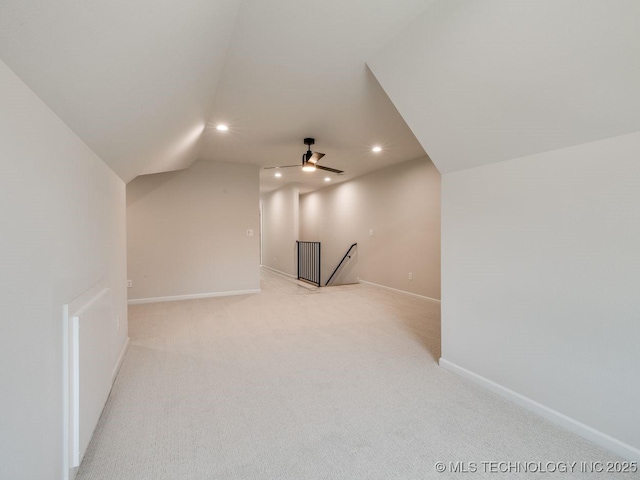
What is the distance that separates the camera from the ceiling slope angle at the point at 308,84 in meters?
1.82

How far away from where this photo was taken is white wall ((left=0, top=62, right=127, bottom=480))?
90 centimetres

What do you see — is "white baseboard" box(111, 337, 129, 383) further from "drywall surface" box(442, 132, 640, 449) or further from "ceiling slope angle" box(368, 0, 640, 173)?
"ceiling slope angle" box(368, 0, 640, 173)

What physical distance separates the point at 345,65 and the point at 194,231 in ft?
12.8

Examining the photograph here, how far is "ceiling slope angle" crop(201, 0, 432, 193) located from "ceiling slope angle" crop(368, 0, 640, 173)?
0.24m

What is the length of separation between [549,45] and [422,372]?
231 cm

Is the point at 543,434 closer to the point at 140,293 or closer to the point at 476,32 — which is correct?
the point at 476,32

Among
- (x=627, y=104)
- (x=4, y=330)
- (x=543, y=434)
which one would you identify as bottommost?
(x=543, y=434)

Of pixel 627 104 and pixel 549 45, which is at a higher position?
pixel 549 45

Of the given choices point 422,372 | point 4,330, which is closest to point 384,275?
point 422,372

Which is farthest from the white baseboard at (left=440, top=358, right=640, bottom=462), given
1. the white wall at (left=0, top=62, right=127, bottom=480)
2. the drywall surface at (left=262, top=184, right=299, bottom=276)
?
the drywall surface at (left=262, top=184, right=299, bottom=276)

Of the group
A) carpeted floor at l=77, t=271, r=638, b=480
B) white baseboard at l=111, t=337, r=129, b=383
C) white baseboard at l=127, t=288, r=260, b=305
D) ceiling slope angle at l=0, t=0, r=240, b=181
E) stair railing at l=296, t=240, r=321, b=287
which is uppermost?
ceiling slope angle at l=0, t=0, r=240, b=181

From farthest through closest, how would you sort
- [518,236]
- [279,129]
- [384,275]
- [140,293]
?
[384,275] < [140,293] < [279,129] < [518,236]

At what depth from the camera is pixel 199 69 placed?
205cm

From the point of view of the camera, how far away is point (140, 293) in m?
4.81
